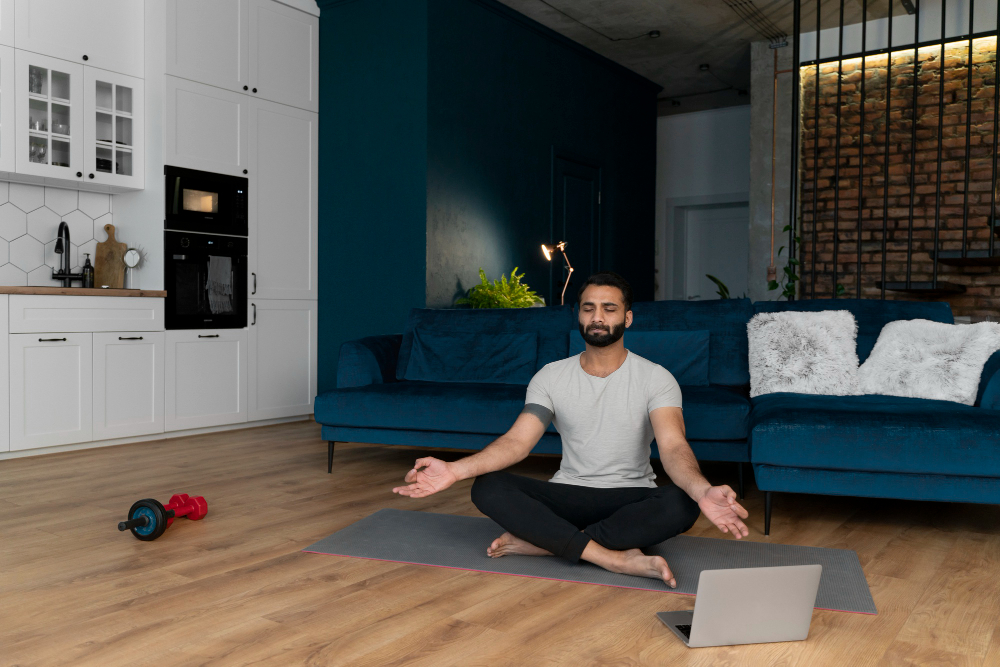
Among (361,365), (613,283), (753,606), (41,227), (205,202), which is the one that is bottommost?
(753,606)

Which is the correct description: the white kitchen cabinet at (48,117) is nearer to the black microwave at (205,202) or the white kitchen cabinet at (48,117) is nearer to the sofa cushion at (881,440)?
the black microwave at (205,202)

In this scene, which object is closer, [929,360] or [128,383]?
[929,360]

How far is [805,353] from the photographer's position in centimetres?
361

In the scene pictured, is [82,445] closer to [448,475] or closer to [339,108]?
[339,108]

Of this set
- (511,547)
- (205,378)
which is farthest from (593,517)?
(205,378)

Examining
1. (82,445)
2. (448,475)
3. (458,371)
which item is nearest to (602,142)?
(458,371)

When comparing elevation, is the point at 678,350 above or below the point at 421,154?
below

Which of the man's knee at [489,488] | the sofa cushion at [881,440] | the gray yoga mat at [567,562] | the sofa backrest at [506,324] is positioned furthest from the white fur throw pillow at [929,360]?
the man's knee at [489,488]

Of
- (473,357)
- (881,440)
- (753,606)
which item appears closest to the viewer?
(753,606)

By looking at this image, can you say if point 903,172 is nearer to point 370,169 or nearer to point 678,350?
point 678,350

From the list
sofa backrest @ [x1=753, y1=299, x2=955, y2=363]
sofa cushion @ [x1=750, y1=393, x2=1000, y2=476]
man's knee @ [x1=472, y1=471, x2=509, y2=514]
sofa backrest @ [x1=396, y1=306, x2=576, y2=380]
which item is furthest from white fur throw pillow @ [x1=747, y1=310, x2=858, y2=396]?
man's knee @ [x1=472, y1=471, x2=509, y2=514]

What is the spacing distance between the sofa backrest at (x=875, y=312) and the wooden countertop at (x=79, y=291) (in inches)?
136

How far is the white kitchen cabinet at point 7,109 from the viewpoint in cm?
428

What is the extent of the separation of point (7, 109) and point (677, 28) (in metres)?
4.91
